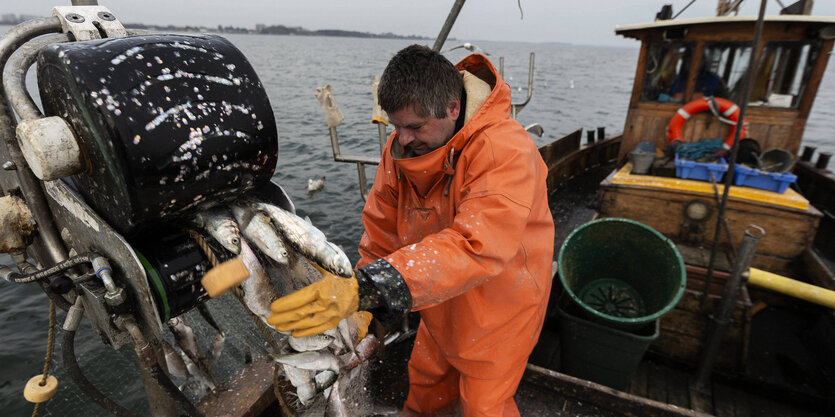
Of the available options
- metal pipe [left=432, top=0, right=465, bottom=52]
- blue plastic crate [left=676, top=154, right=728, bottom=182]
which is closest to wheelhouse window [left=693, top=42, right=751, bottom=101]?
blue plastic crate [left=676, top=154, right=728, bottom=182]

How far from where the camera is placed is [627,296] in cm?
391

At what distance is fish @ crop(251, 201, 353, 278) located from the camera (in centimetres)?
123

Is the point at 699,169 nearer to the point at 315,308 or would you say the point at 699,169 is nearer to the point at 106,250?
the point at 315,308

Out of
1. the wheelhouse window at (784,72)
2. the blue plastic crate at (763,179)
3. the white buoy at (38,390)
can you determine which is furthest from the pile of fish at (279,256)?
the wheelhouse window at (784,72)

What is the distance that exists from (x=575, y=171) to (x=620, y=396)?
7.02 meters

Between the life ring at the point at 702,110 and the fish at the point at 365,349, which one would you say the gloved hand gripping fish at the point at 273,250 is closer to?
the fish at the point at 365,349

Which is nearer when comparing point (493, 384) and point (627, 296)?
point (493, 384)

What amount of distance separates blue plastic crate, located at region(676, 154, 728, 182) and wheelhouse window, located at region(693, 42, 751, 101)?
1.21 meters

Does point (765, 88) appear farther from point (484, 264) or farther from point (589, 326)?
point (484, 264)

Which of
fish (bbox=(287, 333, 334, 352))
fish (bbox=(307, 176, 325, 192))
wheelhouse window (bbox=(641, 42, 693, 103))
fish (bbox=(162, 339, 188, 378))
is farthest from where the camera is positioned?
fish (bbox=(307, 176, 325, 192))

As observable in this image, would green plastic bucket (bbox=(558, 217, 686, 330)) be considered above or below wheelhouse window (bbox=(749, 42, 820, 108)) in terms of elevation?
below

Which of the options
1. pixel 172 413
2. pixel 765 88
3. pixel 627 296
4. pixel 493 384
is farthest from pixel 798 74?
pixel 172 413

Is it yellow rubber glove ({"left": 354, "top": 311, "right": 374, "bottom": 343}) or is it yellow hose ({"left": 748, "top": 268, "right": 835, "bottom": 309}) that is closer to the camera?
yellow rubber glove ({"left": 354, "top": 311, "right": 374, "bottom": 343})

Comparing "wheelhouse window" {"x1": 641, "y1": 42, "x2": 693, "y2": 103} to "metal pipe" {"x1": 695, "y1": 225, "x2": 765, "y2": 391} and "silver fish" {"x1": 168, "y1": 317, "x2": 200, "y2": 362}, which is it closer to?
"metal pipe" {"x1": 695, "y1": 225, "x2": 765, "y2": 391}
